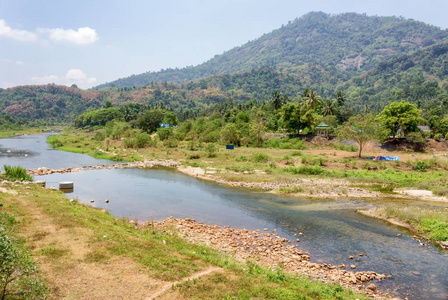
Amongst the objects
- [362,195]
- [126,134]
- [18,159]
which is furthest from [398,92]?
[18,159]

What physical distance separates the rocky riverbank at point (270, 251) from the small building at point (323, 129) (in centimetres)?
5763

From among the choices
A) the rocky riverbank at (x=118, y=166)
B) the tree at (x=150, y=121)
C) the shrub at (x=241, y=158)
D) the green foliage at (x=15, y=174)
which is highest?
the tree at (x=150, y=121)

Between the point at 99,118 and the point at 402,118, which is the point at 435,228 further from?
the point at 99,118

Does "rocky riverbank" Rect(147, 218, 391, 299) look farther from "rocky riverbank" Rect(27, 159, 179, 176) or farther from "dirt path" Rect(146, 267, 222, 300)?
"rocky riverbank" Rect(27, 159, 179, 176)

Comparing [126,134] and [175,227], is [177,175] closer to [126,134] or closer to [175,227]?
[175,227]

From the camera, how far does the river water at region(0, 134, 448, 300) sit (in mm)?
16703

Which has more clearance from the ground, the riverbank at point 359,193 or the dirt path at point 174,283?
the dirt path at point 174,283

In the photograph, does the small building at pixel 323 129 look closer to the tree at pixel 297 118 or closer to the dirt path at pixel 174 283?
the tree at pixel 297 118

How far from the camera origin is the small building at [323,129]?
74.8m

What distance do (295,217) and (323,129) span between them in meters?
56.4

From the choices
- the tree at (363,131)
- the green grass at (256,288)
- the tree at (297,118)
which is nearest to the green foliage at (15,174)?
the green grass at (256,288)

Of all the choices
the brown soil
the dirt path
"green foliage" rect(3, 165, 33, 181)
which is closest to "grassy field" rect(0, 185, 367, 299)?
the brown soil

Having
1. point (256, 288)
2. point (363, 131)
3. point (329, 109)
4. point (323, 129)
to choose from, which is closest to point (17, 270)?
point (256, 288)

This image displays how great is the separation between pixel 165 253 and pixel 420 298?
11946 mm
